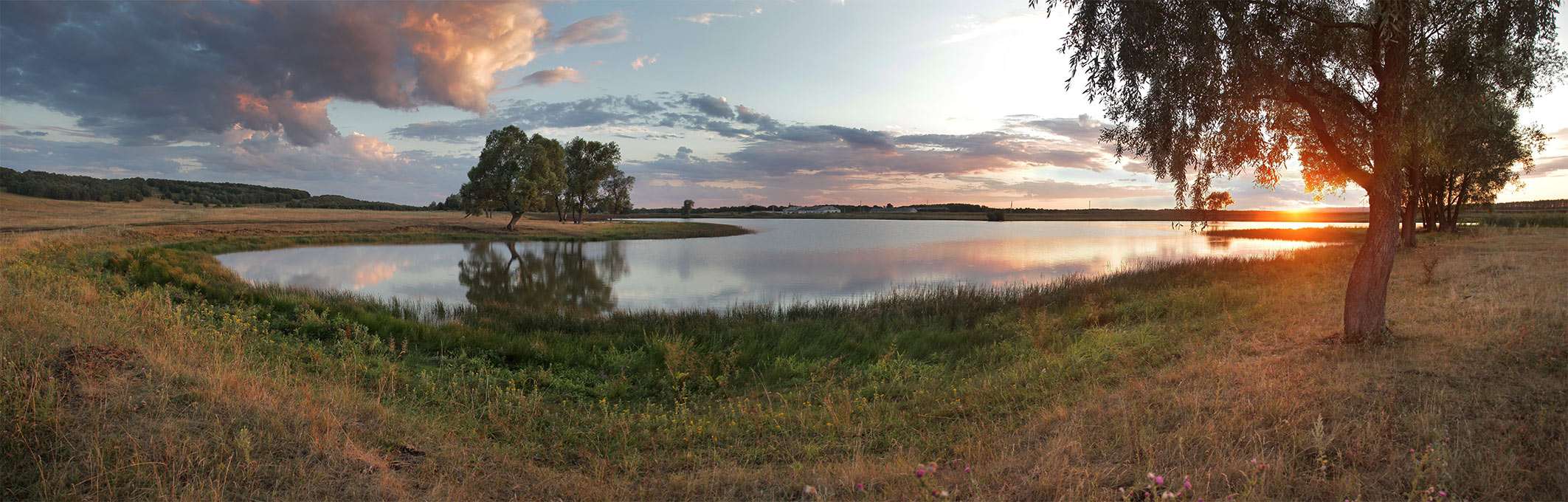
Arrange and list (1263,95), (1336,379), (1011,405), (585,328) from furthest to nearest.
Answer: (585,328) < (1263,95) < (1011,405) < (1336,379)

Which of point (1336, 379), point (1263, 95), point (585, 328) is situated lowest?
point (585, 328)

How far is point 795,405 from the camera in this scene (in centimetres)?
772

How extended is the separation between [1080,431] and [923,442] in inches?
55.8

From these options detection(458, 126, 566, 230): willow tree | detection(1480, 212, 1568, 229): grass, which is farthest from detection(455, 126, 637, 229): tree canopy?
detection(1480, 212, 1568, 229): grass

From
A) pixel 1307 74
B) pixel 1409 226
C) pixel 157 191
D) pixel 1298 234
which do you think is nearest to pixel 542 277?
pixel 1307 74

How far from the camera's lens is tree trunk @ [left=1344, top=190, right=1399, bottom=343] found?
26.2 feet

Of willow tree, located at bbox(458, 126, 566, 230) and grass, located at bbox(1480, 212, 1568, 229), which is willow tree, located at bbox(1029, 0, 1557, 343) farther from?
willow tree, located at bbox(458, 126, 566, 230)

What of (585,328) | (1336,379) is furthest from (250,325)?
(1336,379)

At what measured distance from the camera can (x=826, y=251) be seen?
4147 centimetres

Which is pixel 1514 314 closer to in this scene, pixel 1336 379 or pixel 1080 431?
pixel 1336 379

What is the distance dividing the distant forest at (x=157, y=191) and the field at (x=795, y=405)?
9253 cm

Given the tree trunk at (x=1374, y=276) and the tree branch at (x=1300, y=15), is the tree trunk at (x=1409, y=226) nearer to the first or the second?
the tree trunk at (x=1374, y=276)

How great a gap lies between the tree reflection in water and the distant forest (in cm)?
6935

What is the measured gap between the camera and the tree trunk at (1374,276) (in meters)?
7.97
